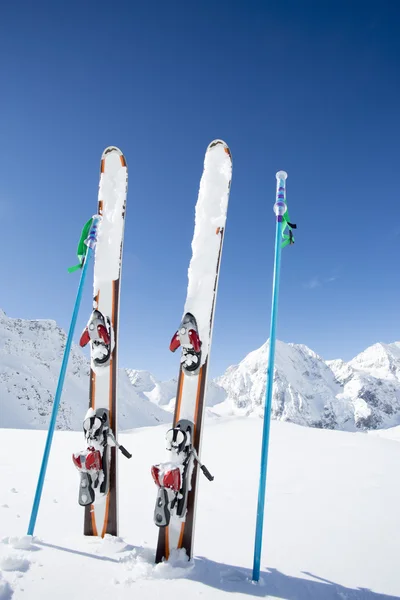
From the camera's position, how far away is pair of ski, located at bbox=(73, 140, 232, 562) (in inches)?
136

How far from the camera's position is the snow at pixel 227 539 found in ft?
9.32

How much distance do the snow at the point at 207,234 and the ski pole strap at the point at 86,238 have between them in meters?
1.53

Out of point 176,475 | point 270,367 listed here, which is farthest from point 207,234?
point 176,475

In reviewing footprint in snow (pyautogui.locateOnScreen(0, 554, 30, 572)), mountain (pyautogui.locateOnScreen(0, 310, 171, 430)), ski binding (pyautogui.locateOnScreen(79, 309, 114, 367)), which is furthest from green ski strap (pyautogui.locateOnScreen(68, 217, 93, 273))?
mountain (pyautogui.locateOnScreen(0, 310, 171, 430))

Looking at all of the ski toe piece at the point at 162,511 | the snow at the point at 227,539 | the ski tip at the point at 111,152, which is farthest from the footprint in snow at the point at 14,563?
the ski tip at the point at 111,152

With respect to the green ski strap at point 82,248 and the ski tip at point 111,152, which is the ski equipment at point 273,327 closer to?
the green ski strap at point 82,248

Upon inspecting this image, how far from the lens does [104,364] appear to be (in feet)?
14.5

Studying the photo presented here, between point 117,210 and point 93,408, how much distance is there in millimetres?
2913

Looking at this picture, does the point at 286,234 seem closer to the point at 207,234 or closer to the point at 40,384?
the point at 207,234

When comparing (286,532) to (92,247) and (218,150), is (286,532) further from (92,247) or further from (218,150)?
(218,150)

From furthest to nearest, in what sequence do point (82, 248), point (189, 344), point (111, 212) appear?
1. point (111, 212)
2. point (82, 248)
3. point (189, 344)

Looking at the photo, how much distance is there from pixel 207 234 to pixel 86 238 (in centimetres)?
188

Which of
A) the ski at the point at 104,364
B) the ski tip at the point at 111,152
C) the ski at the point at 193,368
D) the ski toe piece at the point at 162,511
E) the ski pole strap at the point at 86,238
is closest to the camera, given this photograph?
the ski toe piece at the point at 162,511

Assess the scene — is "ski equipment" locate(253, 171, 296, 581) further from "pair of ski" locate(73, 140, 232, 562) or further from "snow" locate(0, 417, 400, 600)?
"pair of ski" locate(73, 140, 232, 562)
